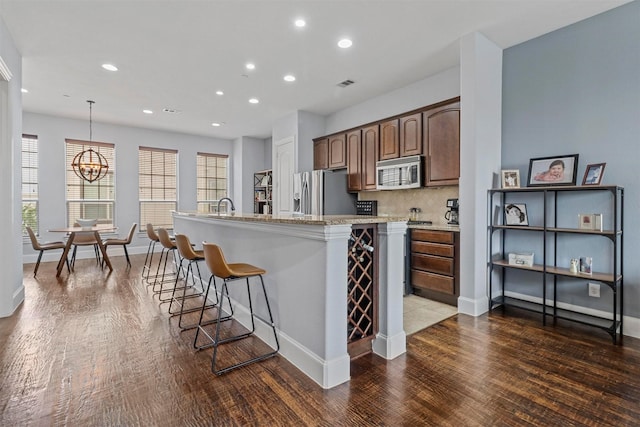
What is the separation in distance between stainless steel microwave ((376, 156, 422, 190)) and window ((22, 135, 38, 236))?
A: 681cm

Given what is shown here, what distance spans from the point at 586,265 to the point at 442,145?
1.92m

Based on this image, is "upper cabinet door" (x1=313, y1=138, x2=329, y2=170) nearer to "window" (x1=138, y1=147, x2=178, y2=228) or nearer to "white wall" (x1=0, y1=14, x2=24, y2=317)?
"window" (x1=138, y1=147, x2=178, y2=228)

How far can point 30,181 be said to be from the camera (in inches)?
251

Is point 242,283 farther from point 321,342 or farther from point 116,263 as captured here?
point 116,263

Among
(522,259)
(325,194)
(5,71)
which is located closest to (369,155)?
(325,194)

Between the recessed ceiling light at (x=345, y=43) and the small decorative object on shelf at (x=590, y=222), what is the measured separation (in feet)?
9.47

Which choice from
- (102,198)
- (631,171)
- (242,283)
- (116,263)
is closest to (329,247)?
(242,283)

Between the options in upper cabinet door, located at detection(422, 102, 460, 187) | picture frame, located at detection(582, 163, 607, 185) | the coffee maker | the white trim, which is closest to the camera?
picture frame, located at detection(582, 163, 607, 185)

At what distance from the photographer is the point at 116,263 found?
6.25 meters

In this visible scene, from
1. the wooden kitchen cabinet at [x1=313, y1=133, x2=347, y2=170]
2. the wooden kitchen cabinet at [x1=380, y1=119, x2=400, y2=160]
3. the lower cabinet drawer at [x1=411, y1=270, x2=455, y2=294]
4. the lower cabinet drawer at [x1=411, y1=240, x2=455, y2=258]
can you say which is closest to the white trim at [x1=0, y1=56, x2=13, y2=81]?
the wooden kitchen cabinet at [x1=313, y1=133, x2=347, y2=170]

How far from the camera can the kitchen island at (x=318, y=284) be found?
2057 mm

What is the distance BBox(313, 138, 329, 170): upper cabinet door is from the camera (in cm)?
591

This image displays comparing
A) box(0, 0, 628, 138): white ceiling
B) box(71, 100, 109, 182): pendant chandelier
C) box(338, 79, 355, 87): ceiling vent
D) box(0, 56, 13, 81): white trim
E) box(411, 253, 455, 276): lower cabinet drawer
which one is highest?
box(338, 79, 355, 87): ceiling vent

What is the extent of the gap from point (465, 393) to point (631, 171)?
251cm
